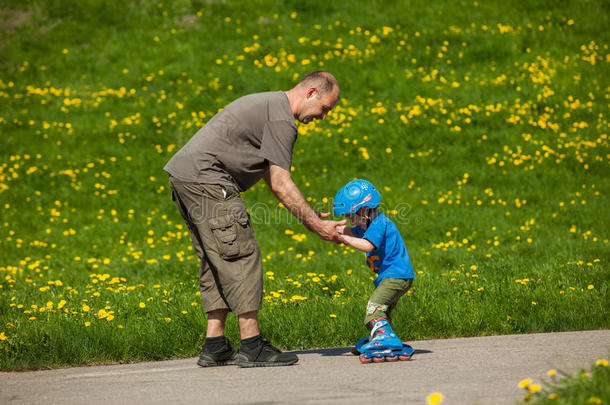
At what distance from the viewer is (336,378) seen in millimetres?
3939

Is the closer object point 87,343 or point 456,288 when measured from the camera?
point 87,343

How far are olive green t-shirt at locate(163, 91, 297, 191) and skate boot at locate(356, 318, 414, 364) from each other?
1.28 metres

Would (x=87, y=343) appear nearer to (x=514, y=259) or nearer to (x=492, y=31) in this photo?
(x=514, y=259)

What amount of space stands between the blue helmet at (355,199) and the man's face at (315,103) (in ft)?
1.82

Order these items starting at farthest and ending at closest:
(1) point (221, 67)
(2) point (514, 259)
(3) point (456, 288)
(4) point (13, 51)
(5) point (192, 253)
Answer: (4) point (13, 51)
(1) point (221, 67)
(5) point (192, 253)
(2) point (514, 259)
(3) point (456, 288)

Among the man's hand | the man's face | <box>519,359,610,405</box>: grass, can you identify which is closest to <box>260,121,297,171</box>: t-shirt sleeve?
the man's face

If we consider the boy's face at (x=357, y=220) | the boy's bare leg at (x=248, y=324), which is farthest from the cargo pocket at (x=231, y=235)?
the boy's face at (x=357, y=220)

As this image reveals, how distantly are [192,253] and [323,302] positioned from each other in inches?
137

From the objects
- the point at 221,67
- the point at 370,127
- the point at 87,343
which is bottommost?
the point at 87,343

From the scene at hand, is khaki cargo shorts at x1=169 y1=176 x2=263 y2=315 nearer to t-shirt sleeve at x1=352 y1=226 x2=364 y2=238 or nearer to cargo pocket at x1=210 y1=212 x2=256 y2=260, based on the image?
cargo pocket at x1=210 y1=212 x2=256 y2=260

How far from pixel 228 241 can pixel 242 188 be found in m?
0.48

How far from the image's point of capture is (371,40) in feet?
49.4

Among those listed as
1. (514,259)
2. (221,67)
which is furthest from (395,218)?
(221,67)

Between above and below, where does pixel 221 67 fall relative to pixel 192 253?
above
